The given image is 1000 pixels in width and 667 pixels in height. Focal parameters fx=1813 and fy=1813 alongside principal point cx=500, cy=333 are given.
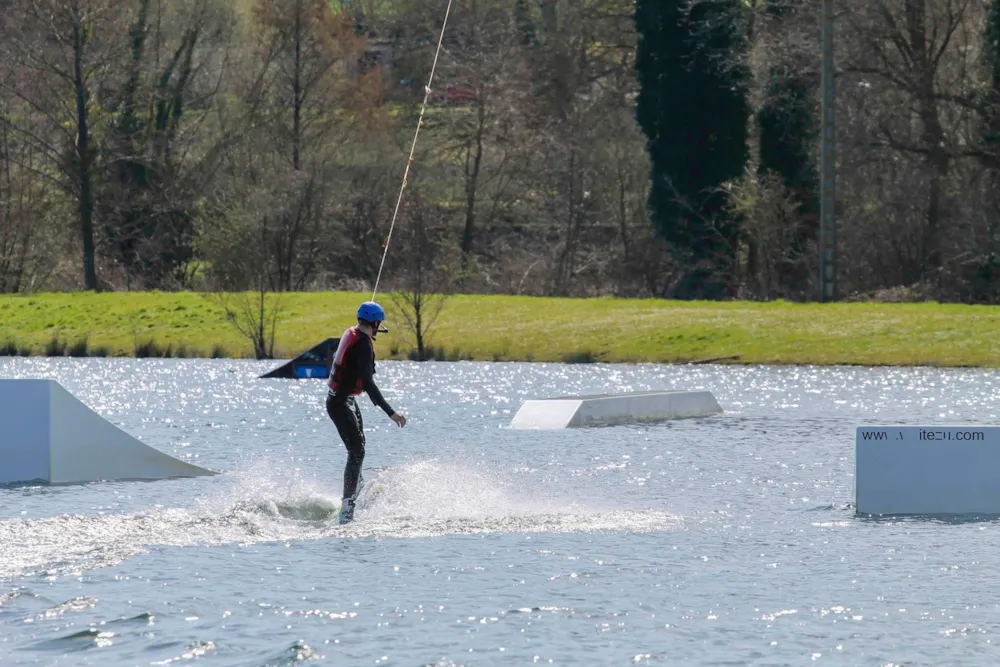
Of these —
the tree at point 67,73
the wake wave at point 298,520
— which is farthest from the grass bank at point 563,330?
the wake wave at point 298,520

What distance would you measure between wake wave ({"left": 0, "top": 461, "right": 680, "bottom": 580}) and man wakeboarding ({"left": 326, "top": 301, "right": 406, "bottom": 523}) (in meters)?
0.31

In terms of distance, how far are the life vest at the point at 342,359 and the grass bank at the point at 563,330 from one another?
2224 cm

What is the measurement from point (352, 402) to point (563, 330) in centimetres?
2537

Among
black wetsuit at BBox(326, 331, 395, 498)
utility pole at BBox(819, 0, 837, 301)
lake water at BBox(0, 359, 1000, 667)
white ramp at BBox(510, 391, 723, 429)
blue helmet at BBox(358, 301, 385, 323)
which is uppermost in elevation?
utility pole at BBox(819, 0, 837, 301)

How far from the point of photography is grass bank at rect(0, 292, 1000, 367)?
37250mm

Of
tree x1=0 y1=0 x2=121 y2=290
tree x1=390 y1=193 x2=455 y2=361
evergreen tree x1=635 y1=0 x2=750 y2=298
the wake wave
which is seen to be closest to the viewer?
the wake wave

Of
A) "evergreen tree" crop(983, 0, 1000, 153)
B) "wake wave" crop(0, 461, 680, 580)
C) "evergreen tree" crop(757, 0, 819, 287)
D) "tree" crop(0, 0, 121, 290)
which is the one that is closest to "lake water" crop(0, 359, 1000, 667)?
"wake wave" crop(0, 461, 680, 580)

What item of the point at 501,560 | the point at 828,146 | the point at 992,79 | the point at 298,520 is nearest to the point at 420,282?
the point at 828,146

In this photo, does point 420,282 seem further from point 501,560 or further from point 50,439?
point 501,560

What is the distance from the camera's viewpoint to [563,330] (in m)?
40.9

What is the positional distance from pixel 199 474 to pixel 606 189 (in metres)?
38.0

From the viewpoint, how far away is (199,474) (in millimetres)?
18234

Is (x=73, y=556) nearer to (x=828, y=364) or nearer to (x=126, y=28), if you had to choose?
(x=828, y=364)

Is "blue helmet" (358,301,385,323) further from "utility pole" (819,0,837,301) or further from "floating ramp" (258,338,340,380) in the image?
"utility pole" (819,0,837,301)
